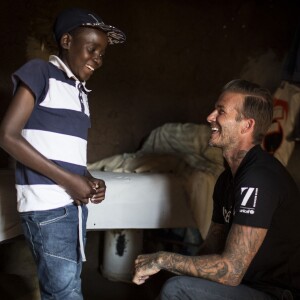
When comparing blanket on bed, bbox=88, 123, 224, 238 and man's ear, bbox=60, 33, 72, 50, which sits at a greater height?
man's ear, bbox=60, 33, 72, 50

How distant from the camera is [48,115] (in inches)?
59.0

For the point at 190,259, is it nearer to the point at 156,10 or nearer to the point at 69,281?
the point at 69,281

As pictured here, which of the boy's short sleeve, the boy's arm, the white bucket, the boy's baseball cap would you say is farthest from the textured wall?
the boy's arm

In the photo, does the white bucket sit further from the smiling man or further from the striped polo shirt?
the striped polo shirt

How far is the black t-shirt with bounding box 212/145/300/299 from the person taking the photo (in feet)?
4.66

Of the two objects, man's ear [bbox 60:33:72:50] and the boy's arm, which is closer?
the boy's arm

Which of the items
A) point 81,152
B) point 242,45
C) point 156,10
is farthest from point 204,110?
point 81,152

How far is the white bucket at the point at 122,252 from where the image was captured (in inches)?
111

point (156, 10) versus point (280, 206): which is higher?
point (156, 10)

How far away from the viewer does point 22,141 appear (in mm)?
1410

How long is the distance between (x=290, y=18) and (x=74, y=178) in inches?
100

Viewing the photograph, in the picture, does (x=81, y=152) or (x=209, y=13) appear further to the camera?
(x=209, y=13)

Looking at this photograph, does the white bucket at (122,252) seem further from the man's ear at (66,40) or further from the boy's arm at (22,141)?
the man's ear at (66,40)

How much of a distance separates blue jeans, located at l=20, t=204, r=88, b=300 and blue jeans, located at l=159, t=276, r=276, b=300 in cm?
36
